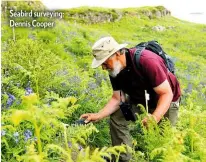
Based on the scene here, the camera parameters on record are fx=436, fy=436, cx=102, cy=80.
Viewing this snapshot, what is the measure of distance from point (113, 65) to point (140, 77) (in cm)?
27

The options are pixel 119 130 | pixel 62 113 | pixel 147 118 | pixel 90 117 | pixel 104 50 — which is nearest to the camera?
pixel 62 113

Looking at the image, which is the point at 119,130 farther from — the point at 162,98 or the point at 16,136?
the point at 16,136

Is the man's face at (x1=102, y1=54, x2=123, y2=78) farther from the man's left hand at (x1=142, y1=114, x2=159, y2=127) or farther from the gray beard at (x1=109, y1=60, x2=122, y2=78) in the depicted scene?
the man's left hand at (x1=142, y1=114, x2=159, y2=127)

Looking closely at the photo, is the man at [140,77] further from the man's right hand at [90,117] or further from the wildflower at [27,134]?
the wildflower at [27,134]

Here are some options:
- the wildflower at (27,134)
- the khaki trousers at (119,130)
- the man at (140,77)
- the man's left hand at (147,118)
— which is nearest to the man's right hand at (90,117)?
the man at (140,77)

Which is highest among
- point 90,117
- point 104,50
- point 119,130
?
point 104,50

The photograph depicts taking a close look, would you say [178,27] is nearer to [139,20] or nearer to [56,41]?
[139,20]

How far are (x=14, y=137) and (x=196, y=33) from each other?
26643 millimetres

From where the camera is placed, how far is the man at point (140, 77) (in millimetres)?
3885

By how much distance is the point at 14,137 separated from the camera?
130 inches

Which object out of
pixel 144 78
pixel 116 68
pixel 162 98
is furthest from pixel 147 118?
pixel 116 68

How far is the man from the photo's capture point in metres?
3.88

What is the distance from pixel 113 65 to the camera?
3.98m

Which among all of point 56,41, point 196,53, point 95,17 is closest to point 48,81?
point 56,41
